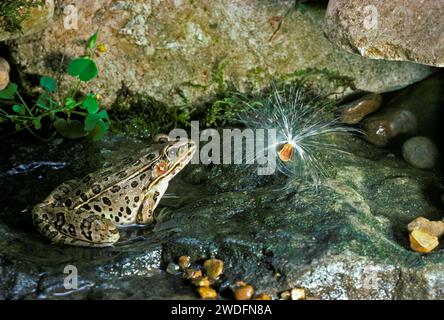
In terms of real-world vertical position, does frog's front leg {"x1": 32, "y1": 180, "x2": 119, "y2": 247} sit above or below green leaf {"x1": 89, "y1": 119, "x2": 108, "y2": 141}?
below

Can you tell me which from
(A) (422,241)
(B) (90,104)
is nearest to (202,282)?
(A) (422,241)

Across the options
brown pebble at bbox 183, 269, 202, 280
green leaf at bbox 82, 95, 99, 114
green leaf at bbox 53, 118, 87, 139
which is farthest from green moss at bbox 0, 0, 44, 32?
brown pebble at bbox 183, 269, 202, 280

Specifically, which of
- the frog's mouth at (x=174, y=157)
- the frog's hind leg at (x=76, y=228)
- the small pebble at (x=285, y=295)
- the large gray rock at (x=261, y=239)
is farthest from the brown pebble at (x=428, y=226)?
the frog's hind leg at (x=76, y=228)

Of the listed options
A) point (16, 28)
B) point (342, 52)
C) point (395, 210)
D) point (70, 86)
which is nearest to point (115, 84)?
point (70, 86)

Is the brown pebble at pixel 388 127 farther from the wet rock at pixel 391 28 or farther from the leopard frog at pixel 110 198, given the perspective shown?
the leopard frog at pixel 110 198

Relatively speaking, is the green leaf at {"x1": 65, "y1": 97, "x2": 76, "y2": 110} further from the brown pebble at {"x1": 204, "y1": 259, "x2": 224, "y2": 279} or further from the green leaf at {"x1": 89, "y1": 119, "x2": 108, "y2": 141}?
the brown pebble at {"x1": 204, "y1": 259, "x2": 224, "y2": 279}

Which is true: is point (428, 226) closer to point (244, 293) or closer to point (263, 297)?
point (263, 297)

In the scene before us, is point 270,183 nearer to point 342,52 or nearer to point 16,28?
point 342,52
